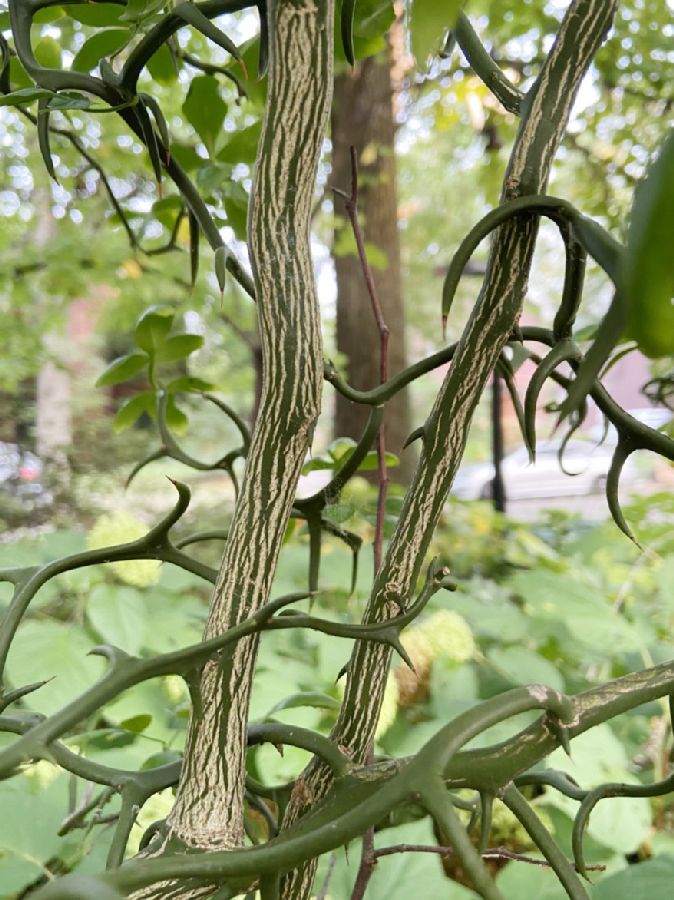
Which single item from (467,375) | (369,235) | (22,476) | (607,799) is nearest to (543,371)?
(467,375)

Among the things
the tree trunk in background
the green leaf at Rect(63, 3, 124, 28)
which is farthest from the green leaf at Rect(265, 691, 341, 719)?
the tree trunk in background

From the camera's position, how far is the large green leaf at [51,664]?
0.51m

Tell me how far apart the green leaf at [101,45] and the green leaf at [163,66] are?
27mm

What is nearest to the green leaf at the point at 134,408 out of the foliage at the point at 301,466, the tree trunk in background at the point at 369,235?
the foliage at the point at 301,466

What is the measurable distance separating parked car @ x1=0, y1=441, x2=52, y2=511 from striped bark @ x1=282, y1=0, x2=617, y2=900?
7.03 feet

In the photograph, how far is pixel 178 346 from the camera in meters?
0.31

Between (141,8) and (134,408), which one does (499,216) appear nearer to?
(141,8)

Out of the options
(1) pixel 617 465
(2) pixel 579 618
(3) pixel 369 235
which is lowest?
(2) pixel 579 618

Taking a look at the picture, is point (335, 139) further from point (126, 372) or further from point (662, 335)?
point (662, 335)

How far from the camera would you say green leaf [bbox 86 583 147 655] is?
58 centimetres

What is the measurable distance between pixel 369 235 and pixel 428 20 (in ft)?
5.49

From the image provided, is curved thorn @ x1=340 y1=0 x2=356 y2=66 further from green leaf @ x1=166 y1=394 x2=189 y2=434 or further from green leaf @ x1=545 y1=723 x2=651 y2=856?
green leaf @ x1=545 y1=723 x2=651 y2=856

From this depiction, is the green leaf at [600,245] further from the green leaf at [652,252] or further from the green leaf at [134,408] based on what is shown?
the green leaf at [134,408]

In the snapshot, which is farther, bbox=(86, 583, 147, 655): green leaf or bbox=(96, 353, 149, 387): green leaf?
bbox=(86, 583, 147, 655): green leaf
